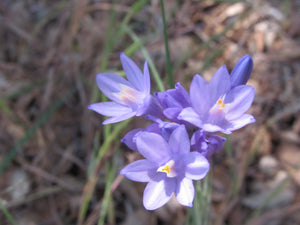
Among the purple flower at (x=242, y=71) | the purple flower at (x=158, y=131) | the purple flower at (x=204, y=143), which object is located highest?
the purple flower at (x=242, y=71)

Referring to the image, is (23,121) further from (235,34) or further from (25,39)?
(235,34)

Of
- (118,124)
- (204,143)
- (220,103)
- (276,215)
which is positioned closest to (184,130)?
(204,143)

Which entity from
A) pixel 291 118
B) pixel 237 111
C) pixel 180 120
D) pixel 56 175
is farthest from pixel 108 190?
pixel 291 118

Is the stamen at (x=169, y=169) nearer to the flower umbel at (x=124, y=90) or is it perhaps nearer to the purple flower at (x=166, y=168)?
the purple flower at (x=166, y=168)

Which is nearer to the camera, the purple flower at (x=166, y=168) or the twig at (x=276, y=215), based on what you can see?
the purple flower at (x=166, y=168)

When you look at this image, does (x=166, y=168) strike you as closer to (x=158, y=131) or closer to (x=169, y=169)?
(x=169, y=169)

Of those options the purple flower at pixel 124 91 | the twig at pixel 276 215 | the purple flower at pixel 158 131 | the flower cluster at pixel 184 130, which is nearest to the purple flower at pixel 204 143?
the flower cluster at pixel 184 130

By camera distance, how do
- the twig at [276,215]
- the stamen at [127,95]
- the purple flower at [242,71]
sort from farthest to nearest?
the twig at [276,215], the stamen at [127,95], the purple flower at [242,71]
